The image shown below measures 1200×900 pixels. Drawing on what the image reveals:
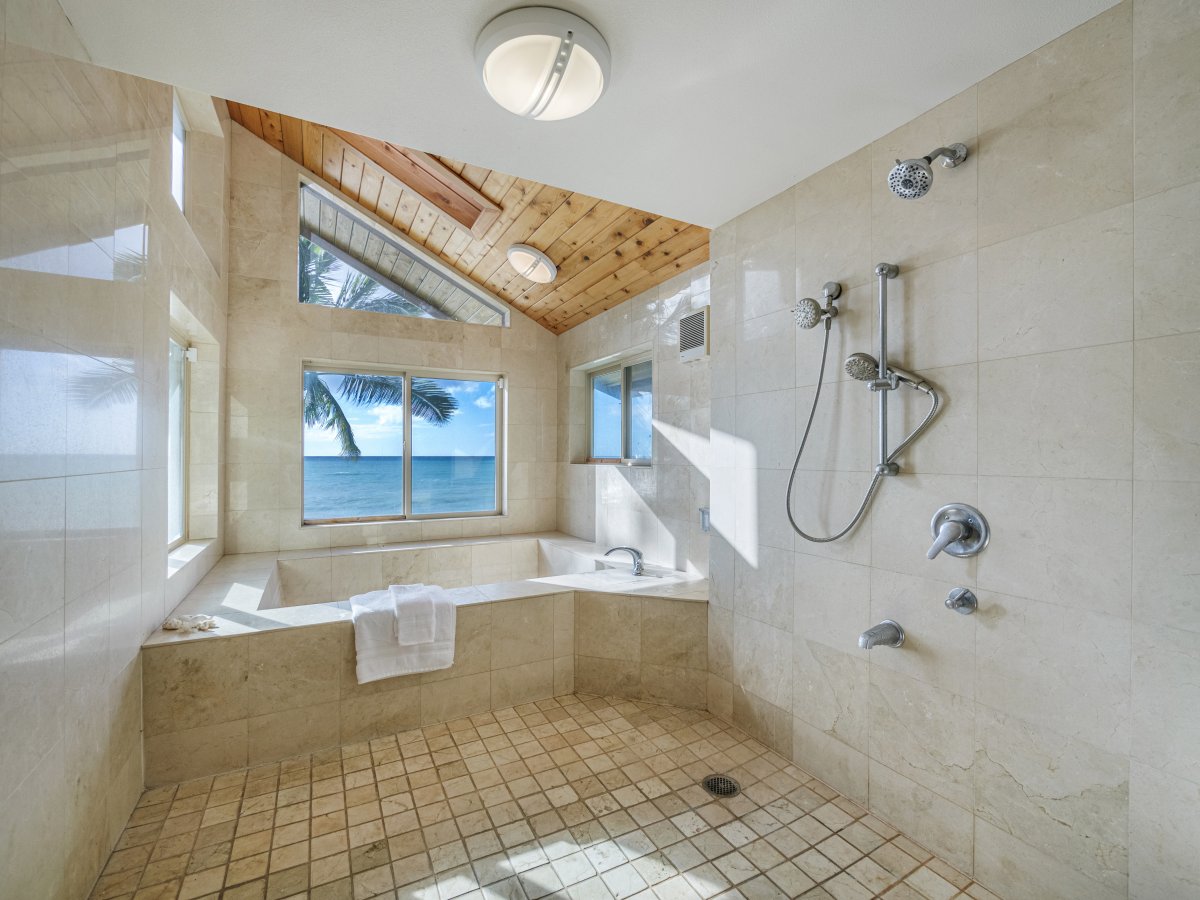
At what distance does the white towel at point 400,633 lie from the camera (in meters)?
2.19

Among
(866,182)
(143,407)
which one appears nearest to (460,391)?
(143,407)

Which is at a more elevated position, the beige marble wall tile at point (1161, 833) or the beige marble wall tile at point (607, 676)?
Result: the beige marble wall tile at point (1161, 833)

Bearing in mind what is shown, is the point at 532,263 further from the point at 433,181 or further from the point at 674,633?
the point at 674,633

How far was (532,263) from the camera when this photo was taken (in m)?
3.44

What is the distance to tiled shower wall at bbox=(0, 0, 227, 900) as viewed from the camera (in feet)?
3.59

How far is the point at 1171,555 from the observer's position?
45.6 inches

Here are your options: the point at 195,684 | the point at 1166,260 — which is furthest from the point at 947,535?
the point at 195,684

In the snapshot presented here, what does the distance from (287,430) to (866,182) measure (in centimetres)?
358

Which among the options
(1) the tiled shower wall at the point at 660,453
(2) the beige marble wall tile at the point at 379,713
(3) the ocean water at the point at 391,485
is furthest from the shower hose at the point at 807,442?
(3) the ocean water at the point at 391,485

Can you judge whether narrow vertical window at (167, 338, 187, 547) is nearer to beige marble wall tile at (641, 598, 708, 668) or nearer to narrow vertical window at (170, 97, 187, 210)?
narrow vertical window at (170, 97, 187, 210)

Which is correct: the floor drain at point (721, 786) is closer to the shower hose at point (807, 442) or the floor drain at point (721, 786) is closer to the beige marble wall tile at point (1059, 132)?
the shower hose at point (807, 442)

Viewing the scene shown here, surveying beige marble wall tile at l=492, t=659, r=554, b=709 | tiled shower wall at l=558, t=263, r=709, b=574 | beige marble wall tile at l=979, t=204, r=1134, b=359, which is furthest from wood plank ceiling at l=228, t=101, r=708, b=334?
beige marble wall tile at l=492, t=659, r=554, b=709

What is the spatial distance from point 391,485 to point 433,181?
215cm

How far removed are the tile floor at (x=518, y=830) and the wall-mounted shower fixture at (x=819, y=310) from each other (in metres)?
1.64
